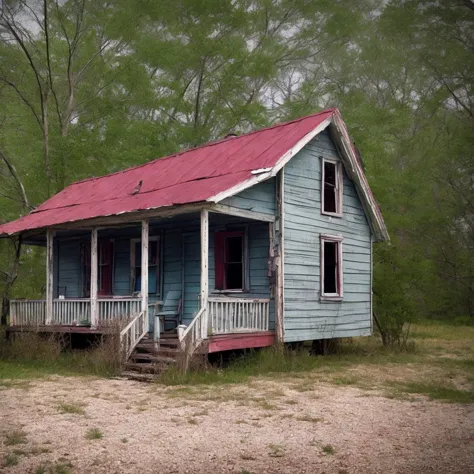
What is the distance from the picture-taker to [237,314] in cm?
1514

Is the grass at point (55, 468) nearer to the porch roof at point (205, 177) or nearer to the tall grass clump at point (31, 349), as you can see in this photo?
the porch roof at point (205, 177)

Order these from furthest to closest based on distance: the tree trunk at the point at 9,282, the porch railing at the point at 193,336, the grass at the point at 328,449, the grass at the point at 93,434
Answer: the tree trunk at the point at 9,282 → the porch railing at the point at 193,336 → the grass at the point at 93,434 → the grass at the point at 328,449

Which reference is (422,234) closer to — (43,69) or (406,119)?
(406,119)

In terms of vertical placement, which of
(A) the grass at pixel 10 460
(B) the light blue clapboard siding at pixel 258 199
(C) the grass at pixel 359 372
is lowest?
(C) the grass at pixel 359 372

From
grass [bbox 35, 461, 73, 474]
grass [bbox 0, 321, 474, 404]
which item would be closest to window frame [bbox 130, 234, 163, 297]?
grass [bbox 0, 321, 474, 404]

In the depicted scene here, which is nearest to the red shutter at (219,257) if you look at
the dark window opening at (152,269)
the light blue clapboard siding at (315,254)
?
the light blue clapboard siding at (315,254)

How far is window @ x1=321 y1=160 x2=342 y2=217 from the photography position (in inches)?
709

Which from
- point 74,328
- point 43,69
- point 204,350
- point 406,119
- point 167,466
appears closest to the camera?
point 167,466

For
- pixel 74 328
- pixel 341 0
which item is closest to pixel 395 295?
pixel 74 328

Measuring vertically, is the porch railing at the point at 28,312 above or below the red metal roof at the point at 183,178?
below

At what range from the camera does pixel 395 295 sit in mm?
18625

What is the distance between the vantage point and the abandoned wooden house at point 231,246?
14.5 meters

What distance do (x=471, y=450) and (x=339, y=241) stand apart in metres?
10.9

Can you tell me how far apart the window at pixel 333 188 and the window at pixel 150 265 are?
4892mm
